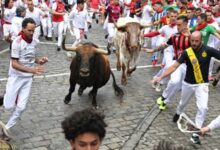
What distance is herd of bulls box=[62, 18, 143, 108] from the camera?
9508 mm

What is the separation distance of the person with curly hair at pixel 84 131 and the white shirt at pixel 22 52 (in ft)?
13.7

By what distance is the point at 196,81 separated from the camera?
818cm

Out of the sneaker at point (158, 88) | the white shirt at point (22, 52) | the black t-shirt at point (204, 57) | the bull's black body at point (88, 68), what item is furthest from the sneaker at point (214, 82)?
the white shirt at point (22, 52)

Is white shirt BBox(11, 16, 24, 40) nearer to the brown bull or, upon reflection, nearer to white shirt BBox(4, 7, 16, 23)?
white shirt BBox(4, 7, 16, 23)

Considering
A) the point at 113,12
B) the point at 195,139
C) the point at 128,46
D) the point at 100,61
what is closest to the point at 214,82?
the point at 128,46

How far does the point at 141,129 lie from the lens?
865 centimetres

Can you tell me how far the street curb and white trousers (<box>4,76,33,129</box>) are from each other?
6.82 ft

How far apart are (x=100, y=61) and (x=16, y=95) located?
2563 millimetres

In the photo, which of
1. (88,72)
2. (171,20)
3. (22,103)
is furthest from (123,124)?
(171,20)

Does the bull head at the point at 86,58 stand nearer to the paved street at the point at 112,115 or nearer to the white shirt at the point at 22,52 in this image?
the paved street at the point at 112,115

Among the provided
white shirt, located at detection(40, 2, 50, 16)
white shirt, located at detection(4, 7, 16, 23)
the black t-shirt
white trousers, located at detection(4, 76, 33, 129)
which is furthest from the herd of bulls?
white shirt, located at detection(40, 2, 50, 16)

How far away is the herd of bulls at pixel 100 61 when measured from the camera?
9.51 meters

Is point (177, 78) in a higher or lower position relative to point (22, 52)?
lower

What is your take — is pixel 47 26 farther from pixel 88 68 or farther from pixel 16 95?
pixel 16 95
